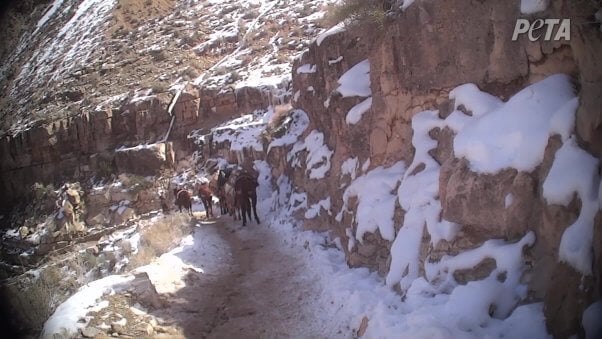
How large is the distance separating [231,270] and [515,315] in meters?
6.99

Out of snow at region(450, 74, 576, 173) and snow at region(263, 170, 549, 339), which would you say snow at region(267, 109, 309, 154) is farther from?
snow at region(450, 74, 576, 173)

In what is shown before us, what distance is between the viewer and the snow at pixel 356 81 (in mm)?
9875

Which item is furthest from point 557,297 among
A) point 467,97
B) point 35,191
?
point 35,191

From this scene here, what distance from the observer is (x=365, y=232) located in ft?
26.1

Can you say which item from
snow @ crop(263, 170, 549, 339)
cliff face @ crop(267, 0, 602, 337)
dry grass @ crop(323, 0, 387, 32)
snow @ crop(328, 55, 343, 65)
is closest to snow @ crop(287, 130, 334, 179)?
cliff face @ crop(267, 0, 602, 337)

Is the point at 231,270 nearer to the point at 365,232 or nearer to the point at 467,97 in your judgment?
the point at 365,232

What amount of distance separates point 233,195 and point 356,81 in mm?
7029

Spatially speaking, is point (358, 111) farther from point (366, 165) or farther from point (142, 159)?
point (142, 159)

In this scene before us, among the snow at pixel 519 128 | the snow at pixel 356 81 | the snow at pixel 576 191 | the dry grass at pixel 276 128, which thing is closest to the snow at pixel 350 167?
the snow at pixel 356 81

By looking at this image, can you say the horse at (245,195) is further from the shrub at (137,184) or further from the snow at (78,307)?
the shrub at (137,184)

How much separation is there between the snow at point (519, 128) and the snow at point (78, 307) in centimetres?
634

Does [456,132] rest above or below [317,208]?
above

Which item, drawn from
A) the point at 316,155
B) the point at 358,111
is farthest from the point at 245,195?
the point at 358,111

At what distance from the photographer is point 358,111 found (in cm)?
959
